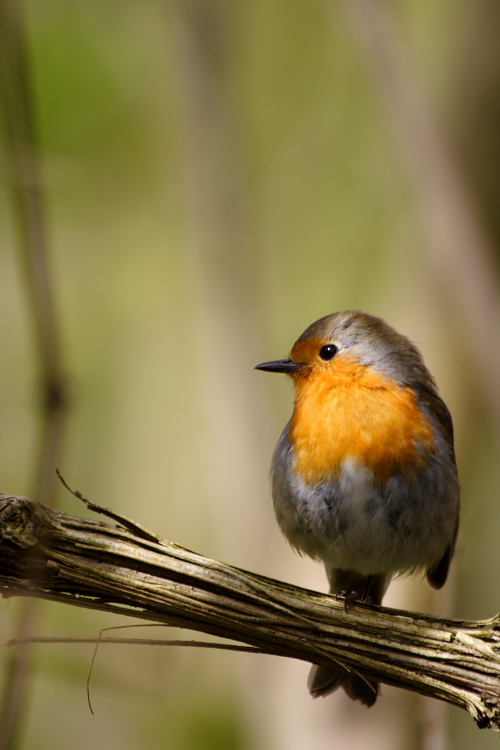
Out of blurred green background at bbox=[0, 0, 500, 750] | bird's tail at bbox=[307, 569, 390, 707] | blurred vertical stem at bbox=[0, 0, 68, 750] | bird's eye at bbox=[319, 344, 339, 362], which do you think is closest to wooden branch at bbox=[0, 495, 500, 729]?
blurred vertical stem at bbox=[0, 0, 68, 750]

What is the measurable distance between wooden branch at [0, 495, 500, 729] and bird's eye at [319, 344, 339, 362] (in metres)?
1.45

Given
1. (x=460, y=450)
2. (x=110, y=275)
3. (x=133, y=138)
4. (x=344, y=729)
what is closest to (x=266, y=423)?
(x=460, y=450)

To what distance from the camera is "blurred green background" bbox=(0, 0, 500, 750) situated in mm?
4562

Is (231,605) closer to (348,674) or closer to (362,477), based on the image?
(362,477)

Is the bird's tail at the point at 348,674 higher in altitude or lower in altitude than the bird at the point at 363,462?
lower

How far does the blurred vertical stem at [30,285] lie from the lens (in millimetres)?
1403

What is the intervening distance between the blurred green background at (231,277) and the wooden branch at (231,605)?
1174mm

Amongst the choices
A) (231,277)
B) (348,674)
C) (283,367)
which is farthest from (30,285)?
(231,277)

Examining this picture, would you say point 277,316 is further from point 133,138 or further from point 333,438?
point 333,438

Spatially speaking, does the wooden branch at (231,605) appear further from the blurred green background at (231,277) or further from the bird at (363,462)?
the blurred green background at (231,277)

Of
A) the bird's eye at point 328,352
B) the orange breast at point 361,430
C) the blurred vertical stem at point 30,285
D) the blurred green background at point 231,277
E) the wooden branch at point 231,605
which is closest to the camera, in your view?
the blurred vertical stem at point 30,285

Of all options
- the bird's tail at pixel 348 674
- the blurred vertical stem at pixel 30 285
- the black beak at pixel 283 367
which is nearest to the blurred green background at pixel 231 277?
the bird's tail at pixel 348 674

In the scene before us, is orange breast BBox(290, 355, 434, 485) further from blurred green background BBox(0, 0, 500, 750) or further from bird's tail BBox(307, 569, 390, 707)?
blurred green background BBox(0, 0, 500, 750)

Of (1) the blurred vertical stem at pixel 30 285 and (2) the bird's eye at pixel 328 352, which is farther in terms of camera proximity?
(2) the bird's eye at pixel 328 352
